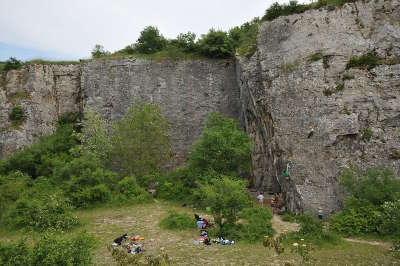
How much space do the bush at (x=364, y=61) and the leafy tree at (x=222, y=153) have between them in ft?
22.9

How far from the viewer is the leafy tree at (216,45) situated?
26906 millimetres

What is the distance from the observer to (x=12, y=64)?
26.6 m

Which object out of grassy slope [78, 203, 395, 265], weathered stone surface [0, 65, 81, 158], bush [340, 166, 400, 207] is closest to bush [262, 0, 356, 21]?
bush [340, 166, 400, 207]

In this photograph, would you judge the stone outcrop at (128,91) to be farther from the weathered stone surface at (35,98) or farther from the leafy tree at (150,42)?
the leafy tree at (150,42)

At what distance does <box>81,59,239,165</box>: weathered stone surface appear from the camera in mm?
25938

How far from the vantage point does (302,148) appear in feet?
56.0

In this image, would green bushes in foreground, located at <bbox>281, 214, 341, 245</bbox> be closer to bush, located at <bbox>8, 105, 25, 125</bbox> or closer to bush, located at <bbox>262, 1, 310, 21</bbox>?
bush, located at <bbox>262, 1, 310, 21</bbox>

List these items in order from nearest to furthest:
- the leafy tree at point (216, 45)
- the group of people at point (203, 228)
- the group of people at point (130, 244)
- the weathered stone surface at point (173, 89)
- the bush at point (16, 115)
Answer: the group of people at point (130, 244) < the group of people at point (203, 228) < the bush at point (16, 115) < the weathered stone surface at point (173, 89) < the leafy tree at point (216, 45)

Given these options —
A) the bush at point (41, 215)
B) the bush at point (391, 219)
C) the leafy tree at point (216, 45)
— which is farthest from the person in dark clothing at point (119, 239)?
the leafy tree at point (216, 45)

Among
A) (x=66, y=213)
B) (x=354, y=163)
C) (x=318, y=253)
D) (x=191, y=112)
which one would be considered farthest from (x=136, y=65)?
(x=318, y=253)

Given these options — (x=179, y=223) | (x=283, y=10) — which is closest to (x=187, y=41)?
(x=283, y=10)

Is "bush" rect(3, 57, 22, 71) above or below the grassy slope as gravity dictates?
above

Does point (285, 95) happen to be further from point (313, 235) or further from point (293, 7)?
point (313, 235)

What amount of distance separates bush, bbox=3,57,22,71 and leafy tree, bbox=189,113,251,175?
16258 mm
